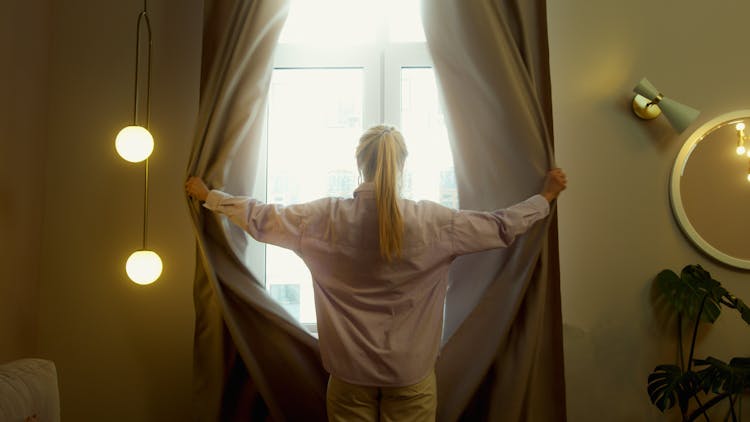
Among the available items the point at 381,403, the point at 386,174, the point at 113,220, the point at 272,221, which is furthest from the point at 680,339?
the point at 113,220

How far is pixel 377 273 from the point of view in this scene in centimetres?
130

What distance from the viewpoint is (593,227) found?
1.87 metres

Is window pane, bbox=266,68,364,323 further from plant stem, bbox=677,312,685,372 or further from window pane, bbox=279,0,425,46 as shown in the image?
plant stem, bbox=677,312,685,372

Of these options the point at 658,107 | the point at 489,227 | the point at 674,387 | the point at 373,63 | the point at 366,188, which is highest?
the point at 373,63

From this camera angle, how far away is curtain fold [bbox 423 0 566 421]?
152cm

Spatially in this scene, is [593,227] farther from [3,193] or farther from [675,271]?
[3,193]

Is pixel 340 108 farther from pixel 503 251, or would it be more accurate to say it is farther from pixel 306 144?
pixel 503 251

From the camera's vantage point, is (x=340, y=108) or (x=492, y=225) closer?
(x=492, y=225)

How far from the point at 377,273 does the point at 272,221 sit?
1.29ft

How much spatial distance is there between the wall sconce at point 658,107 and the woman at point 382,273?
0.94m

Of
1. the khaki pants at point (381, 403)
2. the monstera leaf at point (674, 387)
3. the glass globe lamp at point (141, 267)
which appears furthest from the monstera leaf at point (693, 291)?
the glass globe lamp at point (141, 267)

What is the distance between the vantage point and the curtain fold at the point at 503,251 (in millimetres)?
1524

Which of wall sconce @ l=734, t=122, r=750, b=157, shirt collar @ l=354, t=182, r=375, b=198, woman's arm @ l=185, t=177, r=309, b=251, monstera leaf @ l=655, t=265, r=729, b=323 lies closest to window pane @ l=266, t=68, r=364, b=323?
woman's arm @ l=185, t=177, r=309, b=251

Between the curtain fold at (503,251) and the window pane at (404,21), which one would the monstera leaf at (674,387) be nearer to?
the curtain fold at (503,251)
